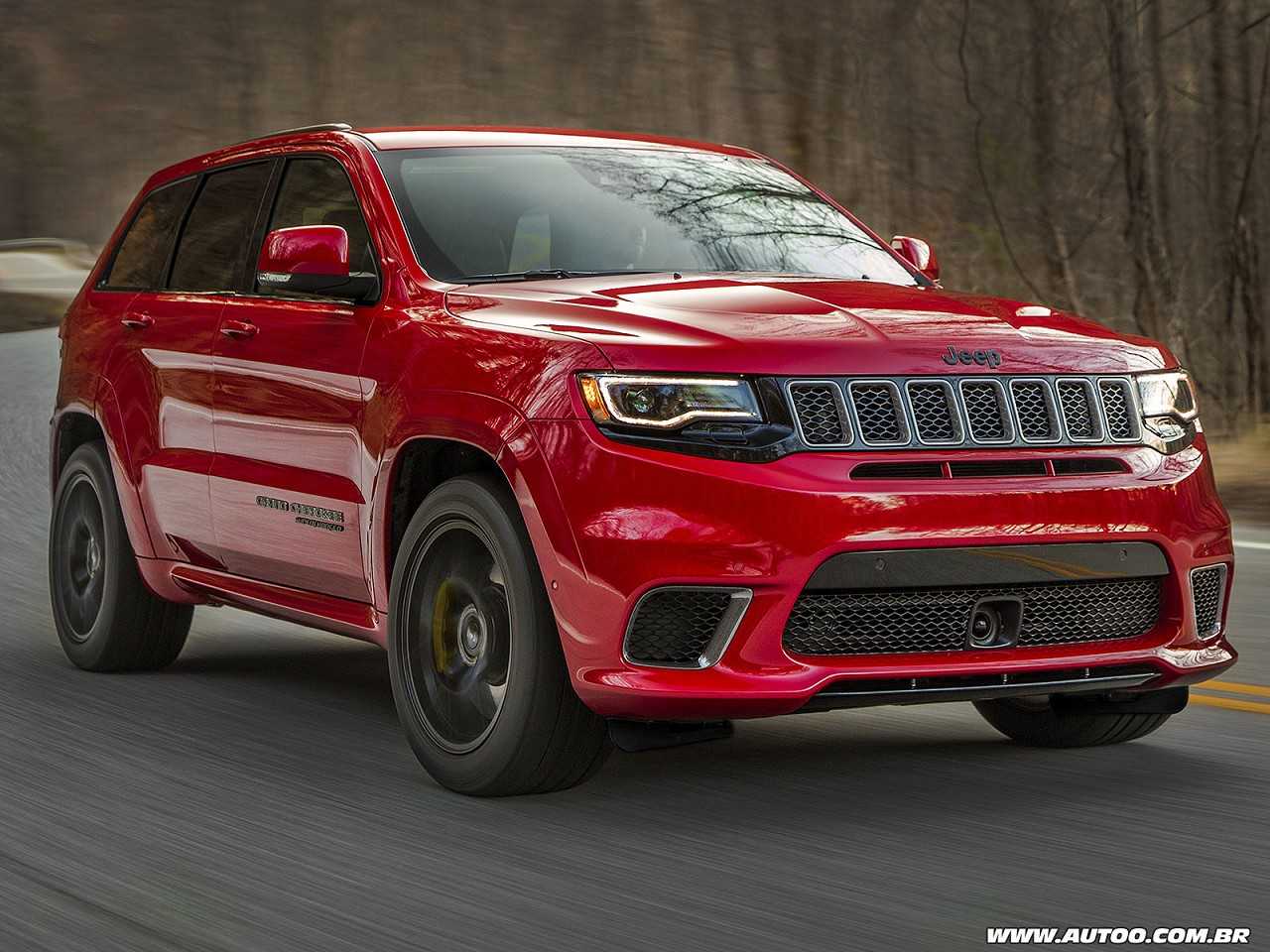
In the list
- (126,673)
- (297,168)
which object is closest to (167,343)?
(297,168)

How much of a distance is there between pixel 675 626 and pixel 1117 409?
1.29 meters

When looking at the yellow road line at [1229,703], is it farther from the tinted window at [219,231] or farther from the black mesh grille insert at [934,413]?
the tinted window at [219,231]

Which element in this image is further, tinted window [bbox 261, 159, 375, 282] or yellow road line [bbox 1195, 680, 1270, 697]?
yellow road line [bbox 1195, 680, 1270, 697]

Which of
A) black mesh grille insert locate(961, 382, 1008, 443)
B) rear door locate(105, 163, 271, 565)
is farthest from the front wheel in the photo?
rear door locate(105, 163, 271, 565)

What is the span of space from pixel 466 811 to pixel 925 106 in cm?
2390

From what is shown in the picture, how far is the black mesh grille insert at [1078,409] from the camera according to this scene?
17.5ft

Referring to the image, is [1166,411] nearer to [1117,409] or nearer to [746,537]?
[1117,409]

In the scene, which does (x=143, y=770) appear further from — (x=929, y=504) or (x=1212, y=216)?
(x=1212, y=216)

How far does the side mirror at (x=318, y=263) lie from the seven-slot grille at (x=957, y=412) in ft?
5.39

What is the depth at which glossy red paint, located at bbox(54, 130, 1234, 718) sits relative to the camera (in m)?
5.00

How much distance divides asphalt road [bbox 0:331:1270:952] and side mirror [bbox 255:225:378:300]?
1330 mm

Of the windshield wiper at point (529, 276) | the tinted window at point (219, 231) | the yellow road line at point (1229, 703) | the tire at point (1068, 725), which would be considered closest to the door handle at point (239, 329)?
the tinted window at point (219, 231)

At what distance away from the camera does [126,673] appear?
781 cm

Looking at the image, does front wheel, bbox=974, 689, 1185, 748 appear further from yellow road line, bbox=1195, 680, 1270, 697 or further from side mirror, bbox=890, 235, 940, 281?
side mirror, bbox=890, 235, 940, 281
